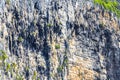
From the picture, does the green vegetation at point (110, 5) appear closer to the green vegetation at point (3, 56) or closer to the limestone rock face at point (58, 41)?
the limestone rock face at point (58, 41)

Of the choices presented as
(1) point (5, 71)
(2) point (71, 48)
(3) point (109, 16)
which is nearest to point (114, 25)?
(3) point (109, 16)

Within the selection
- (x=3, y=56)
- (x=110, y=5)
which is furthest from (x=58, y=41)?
(x=110, y=5)

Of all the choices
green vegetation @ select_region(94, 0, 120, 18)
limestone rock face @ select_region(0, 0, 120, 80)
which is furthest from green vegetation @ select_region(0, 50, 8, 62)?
green vegetation @ select_region(94, 0, 120, 18)

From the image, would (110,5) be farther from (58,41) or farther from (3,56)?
(3,56)

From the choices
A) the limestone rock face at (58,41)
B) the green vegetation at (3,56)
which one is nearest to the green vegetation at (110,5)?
the limestone rock face at (58,41)

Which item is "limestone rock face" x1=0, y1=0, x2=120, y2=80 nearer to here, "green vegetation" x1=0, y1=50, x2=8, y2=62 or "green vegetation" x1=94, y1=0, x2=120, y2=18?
"green vegetation" x1=0, y1=50, x2=8, y2=62
